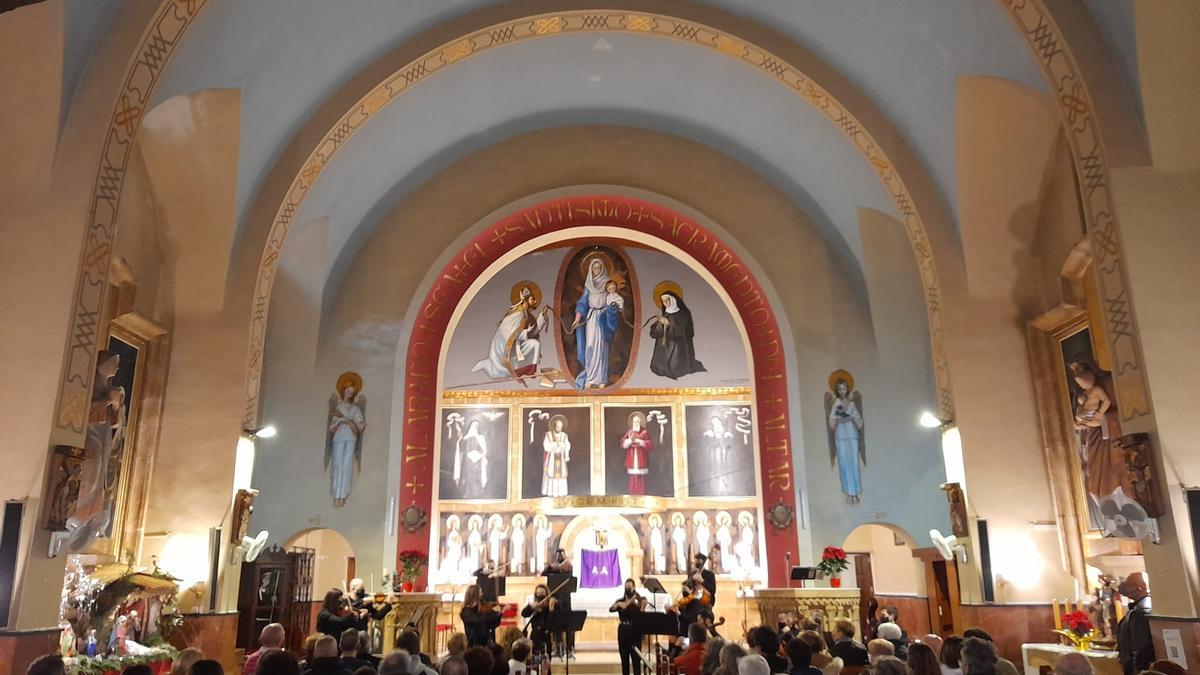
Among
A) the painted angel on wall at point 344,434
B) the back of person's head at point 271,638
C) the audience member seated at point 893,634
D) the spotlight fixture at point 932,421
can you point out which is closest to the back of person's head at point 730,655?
the audience member seated at point 893,634

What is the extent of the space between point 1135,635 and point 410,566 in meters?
9.50

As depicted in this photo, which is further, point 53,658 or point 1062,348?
point 1062,348

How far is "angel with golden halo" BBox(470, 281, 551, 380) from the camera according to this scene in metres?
17.2

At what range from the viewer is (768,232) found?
1472 centimetres

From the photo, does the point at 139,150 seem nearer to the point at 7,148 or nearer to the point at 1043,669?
the point at 7,148

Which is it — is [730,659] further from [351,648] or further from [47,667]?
[47,667]

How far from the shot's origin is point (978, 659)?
3.86 metres

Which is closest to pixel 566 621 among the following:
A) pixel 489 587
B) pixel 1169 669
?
pixel 489 587

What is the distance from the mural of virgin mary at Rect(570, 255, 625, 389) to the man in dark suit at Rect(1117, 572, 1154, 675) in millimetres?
11022

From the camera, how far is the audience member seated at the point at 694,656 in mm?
6133

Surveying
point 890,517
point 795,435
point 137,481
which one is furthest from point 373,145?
point 890,517

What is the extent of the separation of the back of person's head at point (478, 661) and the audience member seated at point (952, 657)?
2.66m

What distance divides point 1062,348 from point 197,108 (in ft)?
34.7

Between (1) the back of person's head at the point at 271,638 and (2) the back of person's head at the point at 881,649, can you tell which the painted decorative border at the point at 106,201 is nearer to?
(1) the back of person's head at the point at 271,638
